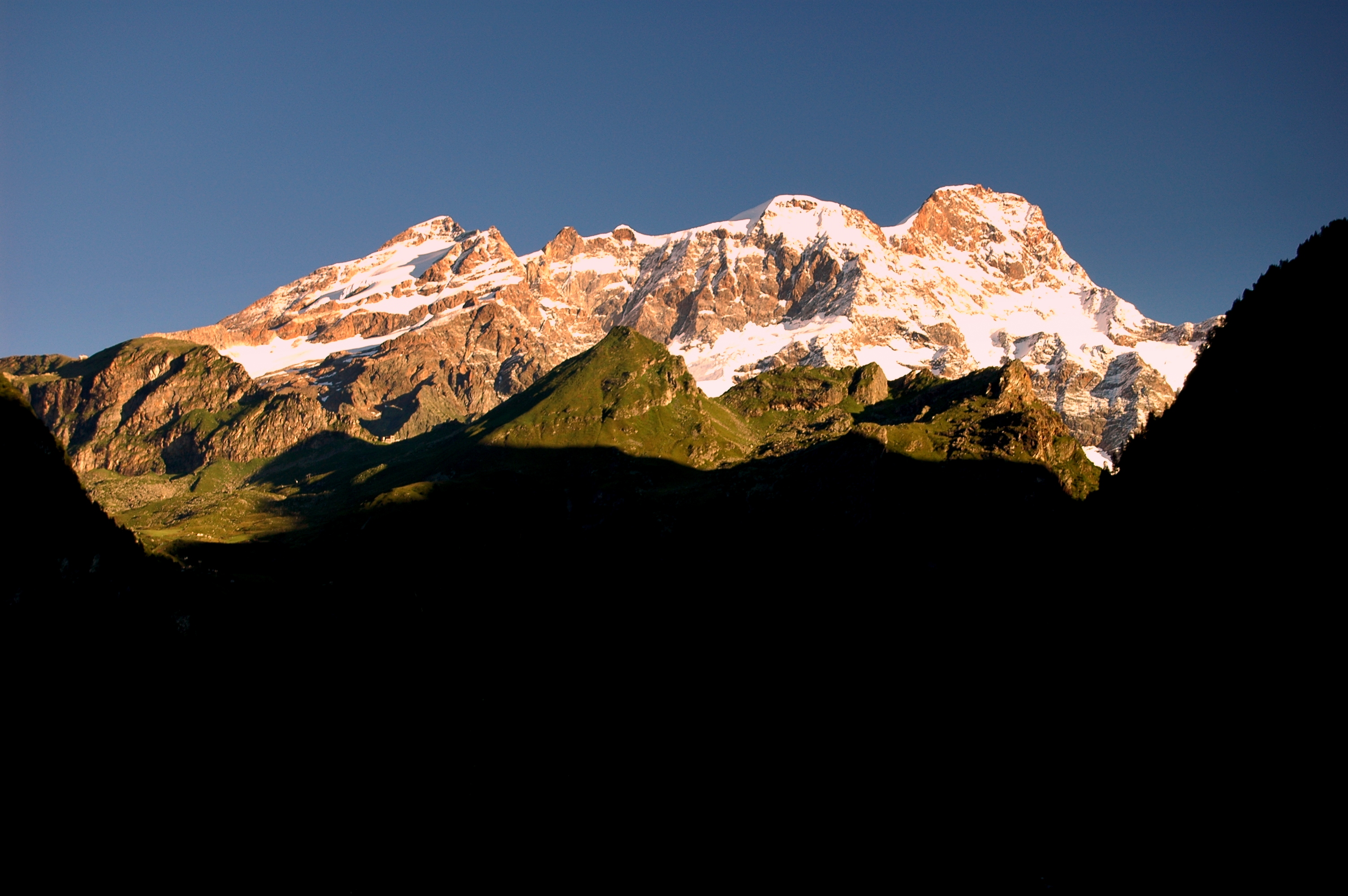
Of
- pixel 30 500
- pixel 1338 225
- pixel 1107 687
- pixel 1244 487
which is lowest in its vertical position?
pixel 1107 687

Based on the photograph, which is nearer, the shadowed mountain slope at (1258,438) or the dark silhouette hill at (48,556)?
the shadowed mountain slope at (1258,438)

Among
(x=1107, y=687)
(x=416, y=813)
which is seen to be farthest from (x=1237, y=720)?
(x=416, y=813)

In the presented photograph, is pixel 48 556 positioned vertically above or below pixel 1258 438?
above

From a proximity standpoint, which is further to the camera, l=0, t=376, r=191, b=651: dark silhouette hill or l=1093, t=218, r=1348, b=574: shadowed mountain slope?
l=0, t=376, r=191, b=651: dark silhouette hill

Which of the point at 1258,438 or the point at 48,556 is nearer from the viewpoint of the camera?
the point at 1258,438

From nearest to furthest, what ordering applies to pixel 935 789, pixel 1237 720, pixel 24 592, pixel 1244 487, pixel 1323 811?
1. pixel 1323 811
2. pixel 1237 720
3. pixel 1244 487
4. pixel 24 592
5. pixel 935 789

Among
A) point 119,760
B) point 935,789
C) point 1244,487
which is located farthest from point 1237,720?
point 119,760

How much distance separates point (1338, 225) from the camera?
175625mm

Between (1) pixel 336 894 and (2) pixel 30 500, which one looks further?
(2) pixel 30 500

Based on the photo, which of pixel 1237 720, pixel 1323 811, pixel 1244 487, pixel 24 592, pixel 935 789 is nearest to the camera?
pixel 1323 811

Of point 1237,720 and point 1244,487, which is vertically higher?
point 1244,487

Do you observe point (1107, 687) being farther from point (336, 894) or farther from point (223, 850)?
point (223, 850)

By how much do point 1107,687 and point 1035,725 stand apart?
73.2 feet

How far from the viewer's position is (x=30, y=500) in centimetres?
18262
